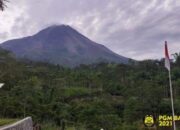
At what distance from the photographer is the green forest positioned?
44531mm

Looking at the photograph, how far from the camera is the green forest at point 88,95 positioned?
4453 centimetres

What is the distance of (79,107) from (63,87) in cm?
1465

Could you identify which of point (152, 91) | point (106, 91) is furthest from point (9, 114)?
point (106, 91)

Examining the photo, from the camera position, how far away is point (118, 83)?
Result: 79000 mm

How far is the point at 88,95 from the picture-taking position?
75312 mm

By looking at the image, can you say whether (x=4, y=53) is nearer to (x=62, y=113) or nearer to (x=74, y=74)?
(x=62, y=113)

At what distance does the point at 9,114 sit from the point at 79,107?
61.4ft

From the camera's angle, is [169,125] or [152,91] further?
[152,91]

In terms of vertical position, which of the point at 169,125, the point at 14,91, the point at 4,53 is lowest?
the point at 169,125

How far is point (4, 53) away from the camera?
57.0 meters

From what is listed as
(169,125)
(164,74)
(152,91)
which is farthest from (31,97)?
(164,74)

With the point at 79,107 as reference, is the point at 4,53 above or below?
above

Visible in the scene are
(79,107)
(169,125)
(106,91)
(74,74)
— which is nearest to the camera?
(169,125)

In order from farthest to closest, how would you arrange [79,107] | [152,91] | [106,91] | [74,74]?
1. [74,74]
2. [106,91]
3. [152,91]
4. [79,107]
